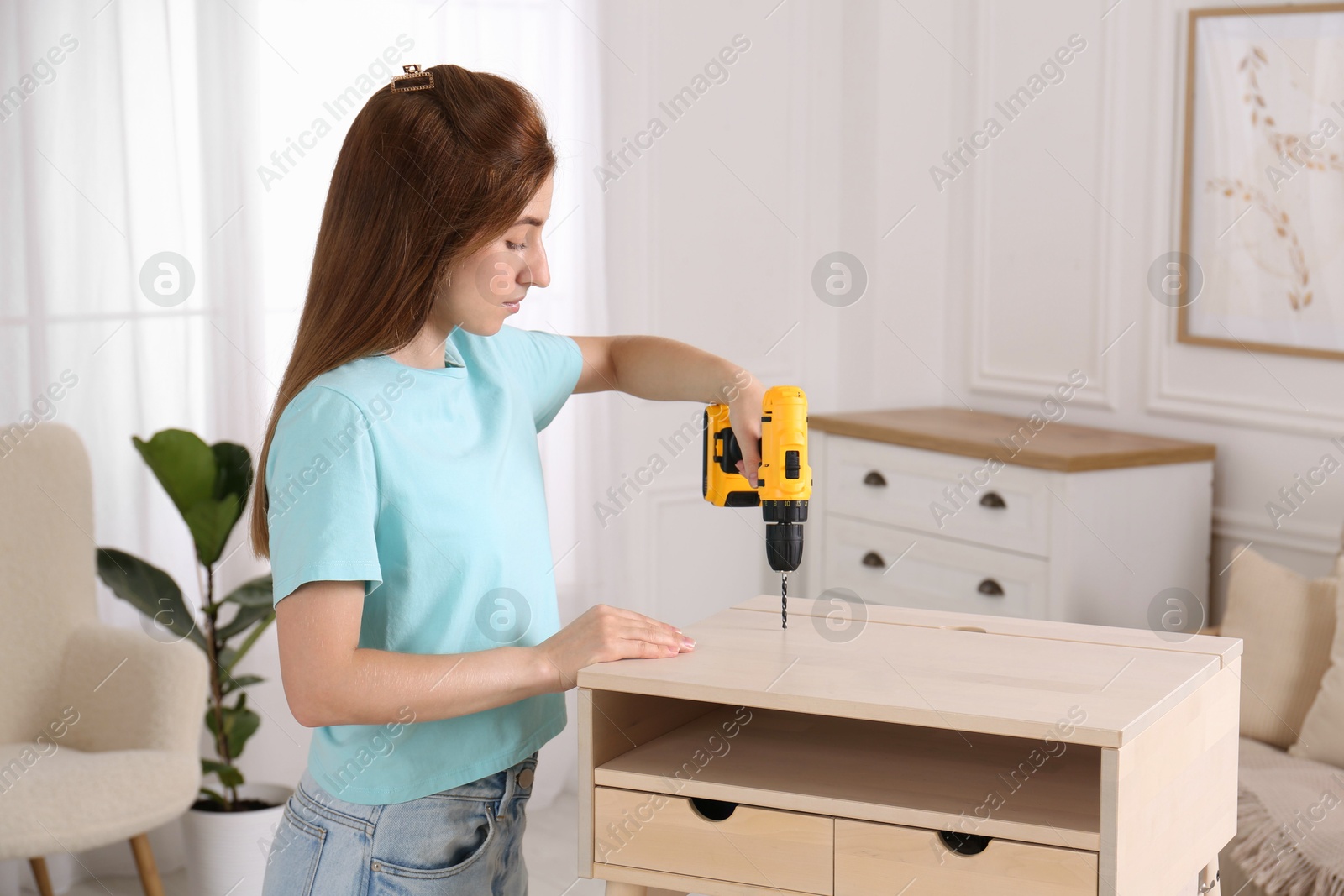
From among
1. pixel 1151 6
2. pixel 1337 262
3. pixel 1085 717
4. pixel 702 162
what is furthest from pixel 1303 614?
pixel 702 162

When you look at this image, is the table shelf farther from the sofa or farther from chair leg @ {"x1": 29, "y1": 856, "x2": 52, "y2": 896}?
chair leg @ {"x1": 29, "y1": 856, "x2": 52, "y2": 896}

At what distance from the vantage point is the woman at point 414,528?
1303mm

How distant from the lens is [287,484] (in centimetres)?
132

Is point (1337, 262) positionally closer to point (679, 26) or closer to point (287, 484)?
point (679, 26)

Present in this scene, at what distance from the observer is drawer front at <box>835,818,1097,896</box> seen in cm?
124

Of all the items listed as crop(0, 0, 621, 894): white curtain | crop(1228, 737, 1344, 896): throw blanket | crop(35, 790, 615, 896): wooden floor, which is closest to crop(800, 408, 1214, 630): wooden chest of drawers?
crop(1228, 737, 1344, 896): throw blanket

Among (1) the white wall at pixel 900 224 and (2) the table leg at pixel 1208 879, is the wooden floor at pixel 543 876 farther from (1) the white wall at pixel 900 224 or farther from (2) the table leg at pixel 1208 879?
(2) the table leg at pixel 1208 879

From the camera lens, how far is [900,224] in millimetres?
4469

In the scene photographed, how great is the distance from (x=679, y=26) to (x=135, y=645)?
8.22 feet

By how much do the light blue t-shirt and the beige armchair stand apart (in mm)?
1572

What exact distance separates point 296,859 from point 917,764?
0.68 metres

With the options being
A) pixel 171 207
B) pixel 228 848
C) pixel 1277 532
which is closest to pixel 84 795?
pixel 228 848

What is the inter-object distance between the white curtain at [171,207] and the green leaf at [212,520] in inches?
20.8

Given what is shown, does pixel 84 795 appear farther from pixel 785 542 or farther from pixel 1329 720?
pixel 1329 720
